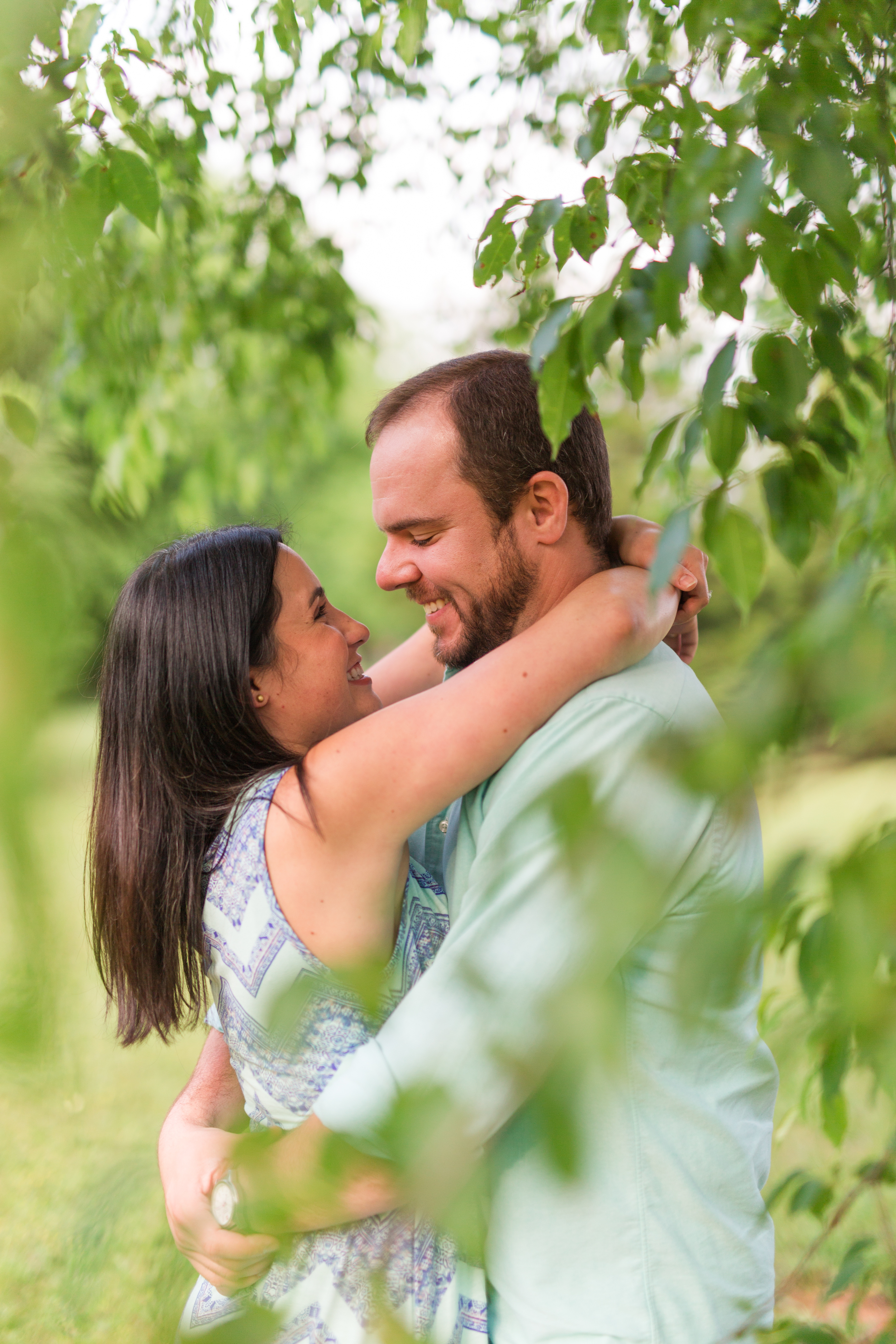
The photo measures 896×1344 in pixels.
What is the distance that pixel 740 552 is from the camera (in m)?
1.00

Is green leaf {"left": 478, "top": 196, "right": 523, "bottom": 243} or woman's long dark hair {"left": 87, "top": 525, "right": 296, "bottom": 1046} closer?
green leaf {"left": 478, "top": 196, "right": 523, "bottom": 243}

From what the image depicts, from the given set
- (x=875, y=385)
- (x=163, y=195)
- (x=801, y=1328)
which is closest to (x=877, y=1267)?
(x=801, y=1328)

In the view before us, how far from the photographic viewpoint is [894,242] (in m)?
1.54

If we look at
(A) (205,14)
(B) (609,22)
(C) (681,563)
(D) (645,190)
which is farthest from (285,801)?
(A) (205,14)

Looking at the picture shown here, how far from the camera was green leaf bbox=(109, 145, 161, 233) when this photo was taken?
4.80ft

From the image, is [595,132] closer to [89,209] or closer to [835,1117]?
[89,209]

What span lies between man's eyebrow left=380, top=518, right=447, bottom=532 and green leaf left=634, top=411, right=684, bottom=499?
84cm

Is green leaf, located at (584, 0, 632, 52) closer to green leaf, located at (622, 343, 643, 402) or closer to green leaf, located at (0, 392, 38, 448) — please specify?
green leaf, located at (622, 343, 643, 402)

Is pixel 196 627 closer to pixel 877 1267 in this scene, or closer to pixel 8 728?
pixel 877 1267

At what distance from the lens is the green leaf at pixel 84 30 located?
1413 millimetres

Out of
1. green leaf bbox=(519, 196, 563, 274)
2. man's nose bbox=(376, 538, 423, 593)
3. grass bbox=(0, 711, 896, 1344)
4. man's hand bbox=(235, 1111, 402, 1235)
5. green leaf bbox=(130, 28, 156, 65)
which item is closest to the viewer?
grass bbox=(0, 711, 896, 1344)

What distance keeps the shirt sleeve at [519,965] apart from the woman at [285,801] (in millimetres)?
132

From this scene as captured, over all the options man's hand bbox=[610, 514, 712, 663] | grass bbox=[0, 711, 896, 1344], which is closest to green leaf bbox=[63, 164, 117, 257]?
grass bbox=[0, 711, 896, 1344]

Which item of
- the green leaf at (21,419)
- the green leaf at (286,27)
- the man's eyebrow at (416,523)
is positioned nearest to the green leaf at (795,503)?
the green leaf at (21,419)
